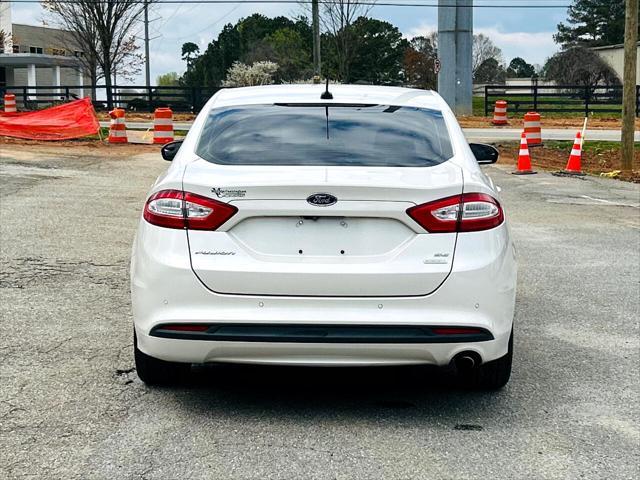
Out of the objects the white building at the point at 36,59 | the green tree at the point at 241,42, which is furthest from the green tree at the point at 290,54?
the white building at the point at 36,59

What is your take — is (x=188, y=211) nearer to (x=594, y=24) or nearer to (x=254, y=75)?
(x=254, y=75)

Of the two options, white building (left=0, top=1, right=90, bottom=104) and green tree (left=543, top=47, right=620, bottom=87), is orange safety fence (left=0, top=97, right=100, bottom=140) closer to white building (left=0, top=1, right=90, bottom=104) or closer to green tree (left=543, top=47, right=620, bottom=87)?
white building (left=0, top=1, right=90, bottom=104)

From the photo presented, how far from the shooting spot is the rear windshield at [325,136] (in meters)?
4.80

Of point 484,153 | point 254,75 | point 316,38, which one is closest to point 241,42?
point 254,75

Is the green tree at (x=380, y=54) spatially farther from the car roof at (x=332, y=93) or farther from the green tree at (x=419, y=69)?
the car roof at (x=332, y=93)

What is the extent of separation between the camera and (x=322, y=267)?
14.6 ft

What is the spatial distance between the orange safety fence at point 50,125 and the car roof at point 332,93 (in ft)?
64.6

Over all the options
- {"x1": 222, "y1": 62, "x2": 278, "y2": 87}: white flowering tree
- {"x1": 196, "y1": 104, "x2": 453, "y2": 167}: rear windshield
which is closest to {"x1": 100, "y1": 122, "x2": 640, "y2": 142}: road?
{"x1": 196, "y1": 104, "x2": 453, "y2": 167}: rear windshield

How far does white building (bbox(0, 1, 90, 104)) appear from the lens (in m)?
59.1

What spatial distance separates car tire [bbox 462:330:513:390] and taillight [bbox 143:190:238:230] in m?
1.62

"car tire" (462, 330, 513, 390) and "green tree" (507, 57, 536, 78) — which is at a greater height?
"green tree" (507, 57, 536, 78)

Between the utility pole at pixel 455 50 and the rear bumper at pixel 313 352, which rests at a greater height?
the utility pole at pixel 455 50

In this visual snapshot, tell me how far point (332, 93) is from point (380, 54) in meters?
79.4

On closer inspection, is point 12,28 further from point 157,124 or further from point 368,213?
point 368,213
